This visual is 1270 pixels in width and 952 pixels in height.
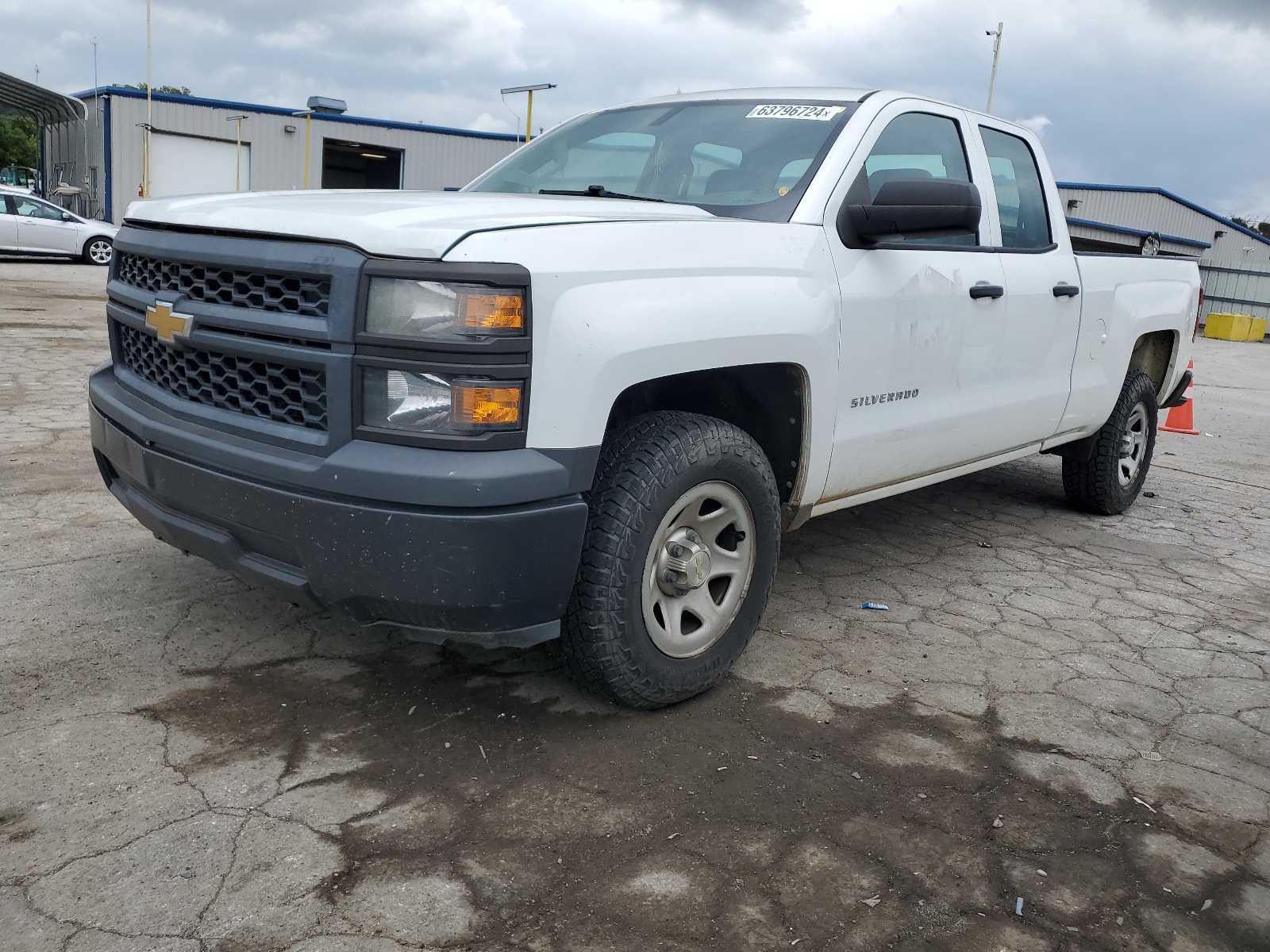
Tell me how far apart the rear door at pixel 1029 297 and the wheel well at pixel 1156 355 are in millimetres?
1182

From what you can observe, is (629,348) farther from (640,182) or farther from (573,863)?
(640,182)

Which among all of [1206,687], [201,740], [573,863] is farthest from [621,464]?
[1206,687]

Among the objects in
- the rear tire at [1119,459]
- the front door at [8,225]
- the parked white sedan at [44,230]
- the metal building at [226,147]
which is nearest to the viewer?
the rear tire at [1119,459]

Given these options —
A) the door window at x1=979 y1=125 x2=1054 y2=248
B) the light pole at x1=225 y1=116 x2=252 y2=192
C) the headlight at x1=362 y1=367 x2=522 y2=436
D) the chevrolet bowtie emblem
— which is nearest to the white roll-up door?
the light pole at x1=225 y1=116 x2=252 y2=192

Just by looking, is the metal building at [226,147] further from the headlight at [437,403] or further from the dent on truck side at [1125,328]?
the headlight at [437,403]

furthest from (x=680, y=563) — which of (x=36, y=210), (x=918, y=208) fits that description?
(x=36, y=210)

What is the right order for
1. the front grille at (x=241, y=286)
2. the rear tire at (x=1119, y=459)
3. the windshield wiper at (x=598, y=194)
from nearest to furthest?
the front grille at (x=241, y=286)
the windshield wiper at (x=598, y=194)
the rear tire at (x=1119, y=459)

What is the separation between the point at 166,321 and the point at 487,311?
39.0 inches

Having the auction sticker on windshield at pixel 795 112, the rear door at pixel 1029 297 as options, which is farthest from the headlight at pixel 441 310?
the rear door at pixel 1029 297

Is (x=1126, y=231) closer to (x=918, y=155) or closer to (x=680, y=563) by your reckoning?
(x=918, y=155)

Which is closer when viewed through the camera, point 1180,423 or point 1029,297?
point 1029,297

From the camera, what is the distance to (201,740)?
268 cm

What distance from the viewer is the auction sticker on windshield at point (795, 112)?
358 cm

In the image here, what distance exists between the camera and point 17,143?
7731 centimetres
